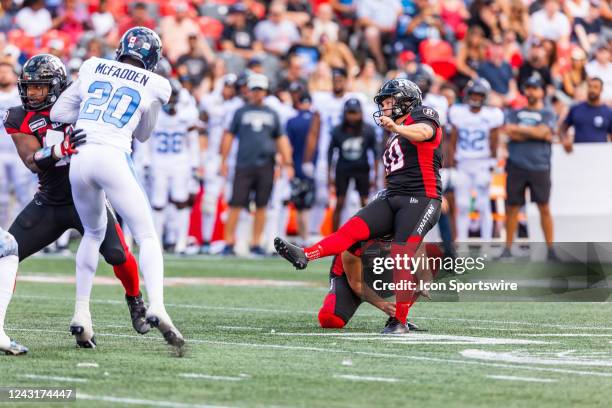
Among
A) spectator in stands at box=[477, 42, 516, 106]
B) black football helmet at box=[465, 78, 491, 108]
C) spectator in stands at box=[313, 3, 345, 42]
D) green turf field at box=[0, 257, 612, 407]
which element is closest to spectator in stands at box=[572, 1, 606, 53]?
spectator in stands at box=[477, 42, 516, 106]

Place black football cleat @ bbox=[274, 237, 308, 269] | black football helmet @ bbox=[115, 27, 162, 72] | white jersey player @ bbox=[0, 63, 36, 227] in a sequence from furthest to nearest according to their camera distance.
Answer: white jersey player @ bbox=[0, 63, 36, 227] < black football cleat @ bbox=[274, 237, 308, 269] < black football helmet @ bbox=[115, 27, 162, 72]

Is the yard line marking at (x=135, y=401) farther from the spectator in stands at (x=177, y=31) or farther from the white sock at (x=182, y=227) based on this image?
the spectator in stands at (x=177, y=31)

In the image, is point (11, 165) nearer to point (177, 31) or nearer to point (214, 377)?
point (177, 31)

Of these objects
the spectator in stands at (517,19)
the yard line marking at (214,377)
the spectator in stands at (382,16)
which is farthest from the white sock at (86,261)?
the spectator in stands at (517,19)

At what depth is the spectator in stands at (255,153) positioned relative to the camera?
17172 mm

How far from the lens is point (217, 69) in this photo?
19.5m

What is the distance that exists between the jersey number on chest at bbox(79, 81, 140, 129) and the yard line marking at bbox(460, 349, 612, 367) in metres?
2.31

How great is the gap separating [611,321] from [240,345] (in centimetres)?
324

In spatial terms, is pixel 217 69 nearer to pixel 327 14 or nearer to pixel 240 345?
pixel 327 14

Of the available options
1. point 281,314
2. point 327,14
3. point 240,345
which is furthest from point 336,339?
point 327,14

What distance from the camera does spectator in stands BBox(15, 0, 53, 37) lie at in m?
20.2

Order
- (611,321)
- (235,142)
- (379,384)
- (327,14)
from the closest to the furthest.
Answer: (379,384), (611,321), (235,142), (327,14)

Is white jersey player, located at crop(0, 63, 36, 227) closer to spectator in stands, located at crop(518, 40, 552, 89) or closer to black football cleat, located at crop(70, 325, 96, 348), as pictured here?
spectator in stands, located at crop(518, 40, 552, 89)

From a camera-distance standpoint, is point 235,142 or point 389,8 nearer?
point 235,142
